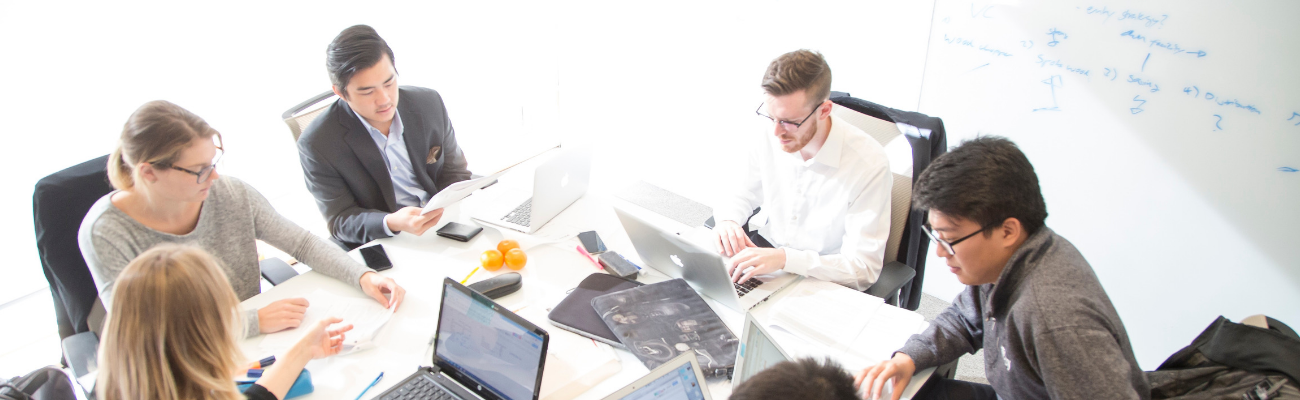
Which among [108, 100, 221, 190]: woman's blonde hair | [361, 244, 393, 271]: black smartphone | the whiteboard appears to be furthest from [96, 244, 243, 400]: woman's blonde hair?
the whiteboard

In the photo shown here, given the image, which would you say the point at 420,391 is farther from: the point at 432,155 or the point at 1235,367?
the point at 1235,367

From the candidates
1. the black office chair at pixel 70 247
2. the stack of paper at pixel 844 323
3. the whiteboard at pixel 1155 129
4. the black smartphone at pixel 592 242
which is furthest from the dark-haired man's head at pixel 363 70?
the whiteboard at pixel 1155 129

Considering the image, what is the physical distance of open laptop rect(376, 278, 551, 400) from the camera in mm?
1223

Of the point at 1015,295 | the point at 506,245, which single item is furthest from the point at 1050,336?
the point at 506,245

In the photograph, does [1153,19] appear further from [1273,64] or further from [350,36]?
[350,36]

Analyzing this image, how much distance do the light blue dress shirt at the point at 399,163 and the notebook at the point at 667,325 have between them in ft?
3.55

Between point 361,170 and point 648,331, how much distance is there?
1.22 metres

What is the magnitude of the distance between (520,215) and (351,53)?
0.69 metres

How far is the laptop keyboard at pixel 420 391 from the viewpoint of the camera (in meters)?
1.32

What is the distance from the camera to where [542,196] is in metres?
1.92

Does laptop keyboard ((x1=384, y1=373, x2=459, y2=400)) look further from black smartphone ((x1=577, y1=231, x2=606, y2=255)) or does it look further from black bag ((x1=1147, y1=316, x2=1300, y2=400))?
black bag ((x1=1147, y1=316, x2=1300, y2=400))

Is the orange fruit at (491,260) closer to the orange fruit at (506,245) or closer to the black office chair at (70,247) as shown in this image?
the orange fruit at (506,245)

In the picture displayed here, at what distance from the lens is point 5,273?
2357mm

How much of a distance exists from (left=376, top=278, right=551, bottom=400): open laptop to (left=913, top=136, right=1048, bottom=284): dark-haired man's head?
0.83m
